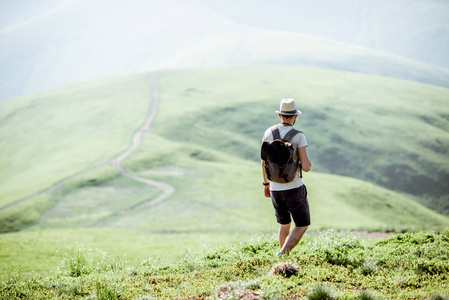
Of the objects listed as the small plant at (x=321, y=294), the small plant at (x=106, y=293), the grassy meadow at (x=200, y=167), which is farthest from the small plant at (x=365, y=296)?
the small plant at (x=106, y=293)

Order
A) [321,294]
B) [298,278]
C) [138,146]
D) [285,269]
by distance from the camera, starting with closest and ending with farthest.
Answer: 1. [321,294]
2. [298,278]
3. [285,269]
4. [138,146]

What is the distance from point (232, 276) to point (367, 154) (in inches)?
5301

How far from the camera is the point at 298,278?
8.11m

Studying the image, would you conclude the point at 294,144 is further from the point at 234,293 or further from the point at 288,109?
the point at 234,293

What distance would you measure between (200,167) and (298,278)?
96141mm

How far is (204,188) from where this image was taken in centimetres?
8994

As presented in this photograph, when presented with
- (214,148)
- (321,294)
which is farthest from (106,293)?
(214,148)

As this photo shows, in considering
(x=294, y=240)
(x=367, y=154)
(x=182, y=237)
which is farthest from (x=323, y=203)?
(x=294, y=240)

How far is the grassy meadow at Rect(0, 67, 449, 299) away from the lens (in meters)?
40.8

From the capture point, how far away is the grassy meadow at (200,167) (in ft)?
134

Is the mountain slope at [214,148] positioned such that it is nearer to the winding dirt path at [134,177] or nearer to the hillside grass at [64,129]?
the hillside grass at [64,129]

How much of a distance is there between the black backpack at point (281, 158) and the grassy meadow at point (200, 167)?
205cm

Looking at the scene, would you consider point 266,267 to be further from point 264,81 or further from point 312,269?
point 264,81

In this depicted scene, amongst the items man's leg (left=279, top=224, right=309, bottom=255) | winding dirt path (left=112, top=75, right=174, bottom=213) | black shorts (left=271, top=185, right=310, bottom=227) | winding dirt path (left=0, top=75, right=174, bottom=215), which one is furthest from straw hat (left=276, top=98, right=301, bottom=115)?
winding dirt path (left=0, top=75, right=174, bottom=215)
